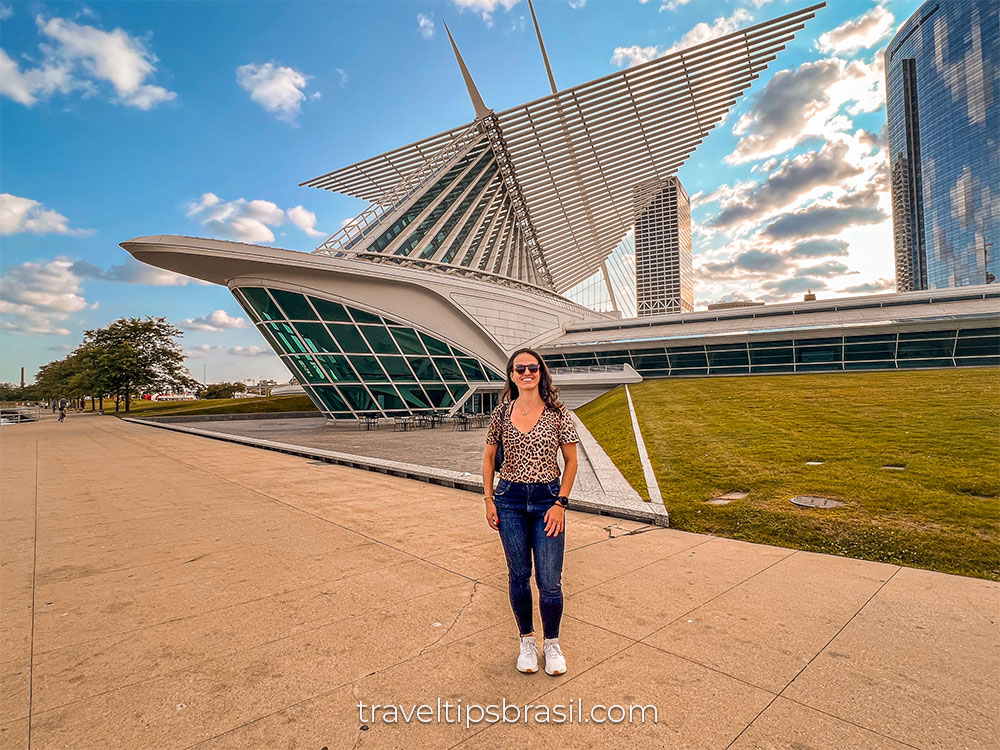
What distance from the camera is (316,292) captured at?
27.0 m

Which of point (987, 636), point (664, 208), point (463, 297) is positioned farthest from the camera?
point (664, 208)

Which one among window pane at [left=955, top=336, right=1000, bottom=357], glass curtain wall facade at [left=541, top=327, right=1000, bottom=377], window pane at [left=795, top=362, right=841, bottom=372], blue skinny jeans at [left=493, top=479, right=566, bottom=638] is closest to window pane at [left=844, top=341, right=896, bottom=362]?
glass curtain wall facade at [left=541, top=327, right=1000, bottom=377]

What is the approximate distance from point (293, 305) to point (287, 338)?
2256mm

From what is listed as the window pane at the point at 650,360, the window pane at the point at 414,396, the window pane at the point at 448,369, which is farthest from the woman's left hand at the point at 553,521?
the window pane at the point at 650,360

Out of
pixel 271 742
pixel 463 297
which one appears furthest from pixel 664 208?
pixel 271 742

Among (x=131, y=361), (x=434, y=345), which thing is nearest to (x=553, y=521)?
(x=434, y=345)

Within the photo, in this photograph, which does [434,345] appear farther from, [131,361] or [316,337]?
Answer: [131,361]

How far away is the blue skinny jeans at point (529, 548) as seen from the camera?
312cm

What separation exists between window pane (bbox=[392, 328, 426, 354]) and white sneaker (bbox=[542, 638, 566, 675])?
1067 inches

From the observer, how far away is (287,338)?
28.2 m

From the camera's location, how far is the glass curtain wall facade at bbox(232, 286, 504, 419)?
27.4 meters

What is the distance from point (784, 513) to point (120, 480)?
539 inches

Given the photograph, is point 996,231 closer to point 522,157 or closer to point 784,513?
point 522,157

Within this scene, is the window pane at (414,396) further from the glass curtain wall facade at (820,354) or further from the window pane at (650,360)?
the window pane at (650,360)
